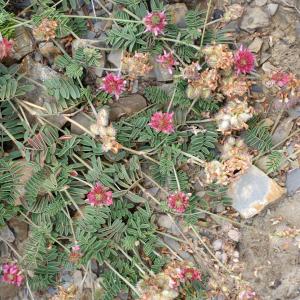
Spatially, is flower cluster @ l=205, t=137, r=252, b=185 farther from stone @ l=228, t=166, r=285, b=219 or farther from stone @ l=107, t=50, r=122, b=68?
stone @ l=107, t=50, r=122, b=68

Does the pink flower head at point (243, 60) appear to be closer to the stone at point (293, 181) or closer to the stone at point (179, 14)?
the stone at point (179, 14)

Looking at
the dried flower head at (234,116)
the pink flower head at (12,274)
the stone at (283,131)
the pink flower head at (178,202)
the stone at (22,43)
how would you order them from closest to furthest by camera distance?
the dried flower head at (234,116) → the pink flower head at (178,202) → the pink flower head at (12,274) → the stone at (283,131) → the stone at (22,43)

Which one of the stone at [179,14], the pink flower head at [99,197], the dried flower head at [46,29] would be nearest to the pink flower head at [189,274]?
the pink flower head at [99,197]

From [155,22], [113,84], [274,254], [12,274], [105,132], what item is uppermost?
[155,22]

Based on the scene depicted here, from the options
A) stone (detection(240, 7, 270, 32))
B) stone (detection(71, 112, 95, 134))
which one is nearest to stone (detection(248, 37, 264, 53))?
stone (detection(240, 7, 270, 32))

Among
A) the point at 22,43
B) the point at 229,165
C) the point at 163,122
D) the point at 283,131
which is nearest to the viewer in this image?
the point at 229,165

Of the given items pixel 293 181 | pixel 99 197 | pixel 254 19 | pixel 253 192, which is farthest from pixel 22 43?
pixel 293 181

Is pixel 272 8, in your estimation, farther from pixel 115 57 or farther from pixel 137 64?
pixel 115 57
